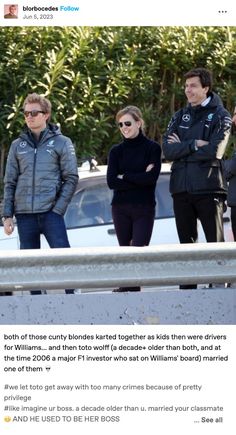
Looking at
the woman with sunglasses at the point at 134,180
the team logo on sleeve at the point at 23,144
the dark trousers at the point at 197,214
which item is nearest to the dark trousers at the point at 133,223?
the woman with sunglasses at the point at 134,180

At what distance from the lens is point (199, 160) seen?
7.67 m

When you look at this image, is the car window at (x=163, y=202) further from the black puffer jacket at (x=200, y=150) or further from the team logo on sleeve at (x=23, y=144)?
the team logo on sleeve at (x=23, y=144)

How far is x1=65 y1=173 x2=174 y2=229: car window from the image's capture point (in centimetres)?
954

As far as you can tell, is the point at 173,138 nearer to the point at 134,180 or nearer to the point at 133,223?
the point at 134,180

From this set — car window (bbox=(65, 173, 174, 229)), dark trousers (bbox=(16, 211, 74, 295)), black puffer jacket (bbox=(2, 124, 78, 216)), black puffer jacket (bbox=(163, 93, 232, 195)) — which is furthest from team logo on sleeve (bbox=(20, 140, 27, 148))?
car window (bbox=(65, 173, 174, 229))

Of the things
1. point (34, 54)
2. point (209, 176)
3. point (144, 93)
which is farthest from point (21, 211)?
point (144, 93)

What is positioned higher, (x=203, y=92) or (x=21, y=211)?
(x=203, y=92)

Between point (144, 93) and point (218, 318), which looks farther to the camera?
point (144, 93)
